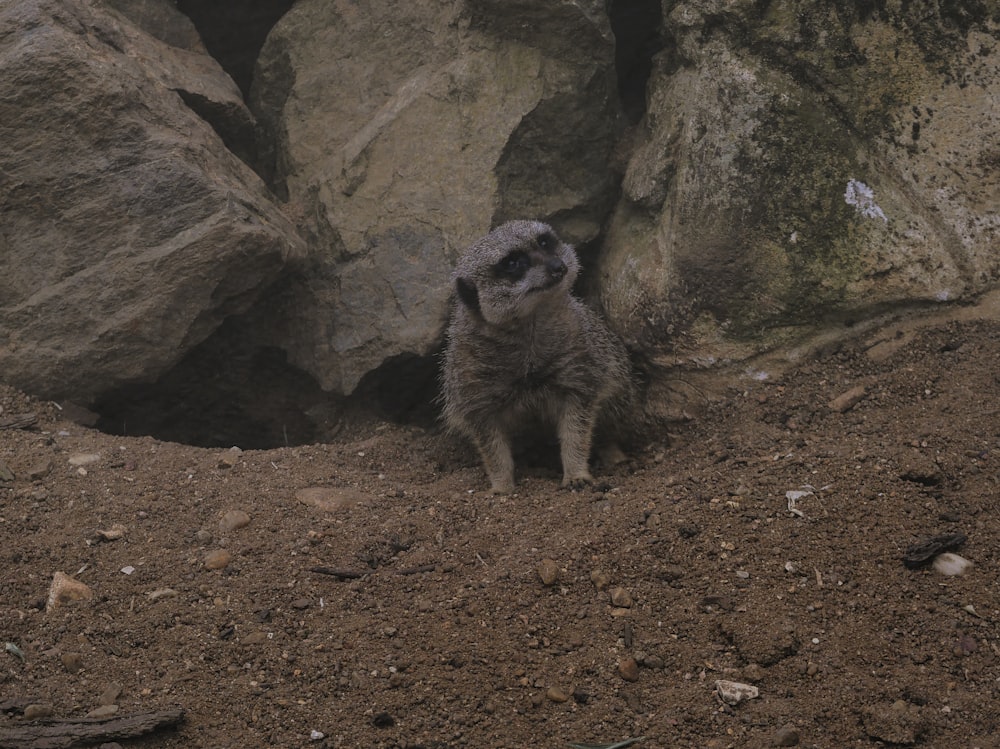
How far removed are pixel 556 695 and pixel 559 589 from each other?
455 millimetres

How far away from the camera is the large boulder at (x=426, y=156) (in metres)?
4.57

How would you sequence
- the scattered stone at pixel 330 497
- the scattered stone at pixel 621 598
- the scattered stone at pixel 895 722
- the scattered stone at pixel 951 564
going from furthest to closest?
1. the scattered stone at pixel 330 497
2. the scattered stone at pixel 621 598
3. the scattered stone at pixel 951 564
4. the scattered stone at pixel 895 722

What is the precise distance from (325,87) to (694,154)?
197cm

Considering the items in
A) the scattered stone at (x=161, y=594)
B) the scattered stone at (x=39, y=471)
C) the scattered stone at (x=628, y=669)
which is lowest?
the scattered stone at (x=161, y=594)

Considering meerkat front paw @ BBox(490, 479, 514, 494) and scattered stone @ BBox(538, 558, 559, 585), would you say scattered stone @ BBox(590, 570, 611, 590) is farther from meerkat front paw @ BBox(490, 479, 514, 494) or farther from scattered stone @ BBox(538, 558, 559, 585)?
meerkat front paw @ BBox(490, 479, 514, 494)

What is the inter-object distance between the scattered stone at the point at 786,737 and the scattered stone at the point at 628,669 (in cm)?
39

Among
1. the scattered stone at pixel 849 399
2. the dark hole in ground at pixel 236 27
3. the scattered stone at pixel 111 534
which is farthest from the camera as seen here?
the dark hole in ground at pixel 236 27

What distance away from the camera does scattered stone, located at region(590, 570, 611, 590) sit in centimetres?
286

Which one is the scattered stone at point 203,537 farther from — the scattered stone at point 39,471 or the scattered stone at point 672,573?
the scattered stone at point 672,573

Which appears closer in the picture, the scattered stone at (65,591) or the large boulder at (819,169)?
the scattered stone at (65,591)

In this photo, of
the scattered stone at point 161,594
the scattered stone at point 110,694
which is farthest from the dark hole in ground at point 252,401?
the scattered stone at point 110,694

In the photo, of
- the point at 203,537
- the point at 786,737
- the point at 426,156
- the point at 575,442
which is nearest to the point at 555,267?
the point at 575,442

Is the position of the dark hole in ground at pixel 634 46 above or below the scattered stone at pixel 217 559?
above

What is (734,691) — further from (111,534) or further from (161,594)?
(111,534)
